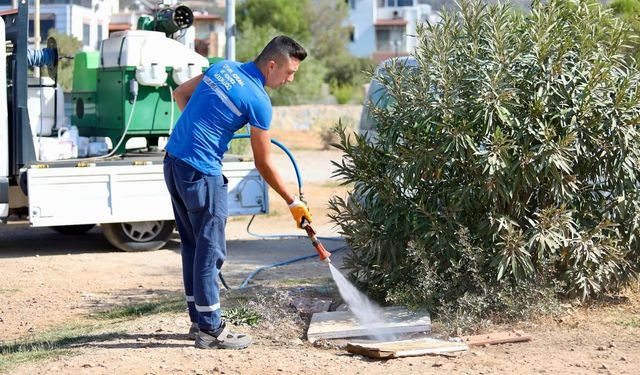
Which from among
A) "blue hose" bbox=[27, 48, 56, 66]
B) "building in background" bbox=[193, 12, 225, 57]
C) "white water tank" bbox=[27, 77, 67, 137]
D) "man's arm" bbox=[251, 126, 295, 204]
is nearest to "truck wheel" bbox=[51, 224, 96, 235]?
"white water tank" bbox=[27, 77, 67, 137]

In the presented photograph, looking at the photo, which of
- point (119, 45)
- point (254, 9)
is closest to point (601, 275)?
point (119, 45)

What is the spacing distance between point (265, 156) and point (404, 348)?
1492mm

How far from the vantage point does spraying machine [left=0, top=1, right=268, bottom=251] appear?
1129 centimetres

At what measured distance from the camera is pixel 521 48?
7.20m

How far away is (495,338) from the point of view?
22.4 feet

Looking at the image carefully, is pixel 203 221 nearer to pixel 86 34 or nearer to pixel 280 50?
pixel 280 50

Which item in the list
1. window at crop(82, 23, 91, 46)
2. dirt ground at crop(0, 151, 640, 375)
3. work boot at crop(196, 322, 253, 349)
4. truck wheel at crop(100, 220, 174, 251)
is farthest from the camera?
window at crop(82, 23, 91, 46)

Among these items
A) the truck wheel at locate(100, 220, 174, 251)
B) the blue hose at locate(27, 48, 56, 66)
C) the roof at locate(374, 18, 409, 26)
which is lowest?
the truck wheel at locate(100, 220, 174, 251)

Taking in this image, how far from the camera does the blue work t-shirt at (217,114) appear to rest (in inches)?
256

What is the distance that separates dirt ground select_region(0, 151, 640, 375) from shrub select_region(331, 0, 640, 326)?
1.44ft

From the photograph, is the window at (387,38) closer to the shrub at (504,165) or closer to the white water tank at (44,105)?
the white water tank at (44,105)

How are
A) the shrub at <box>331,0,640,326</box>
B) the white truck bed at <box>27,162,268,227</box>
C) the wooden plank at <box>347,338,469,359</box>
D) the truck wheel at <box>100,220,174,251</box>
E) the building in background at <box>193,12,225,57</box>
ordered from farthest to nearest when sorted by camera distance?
the building in background at <box>193,12,225,57</box>
the truck wheel at <box>100,220,174,251</box>
the white truck bed at <box>27,162,268,227</box>
the shrub at <box>331,0,640,326</box>
the wooden plank at <box>347,338,469,359</box>

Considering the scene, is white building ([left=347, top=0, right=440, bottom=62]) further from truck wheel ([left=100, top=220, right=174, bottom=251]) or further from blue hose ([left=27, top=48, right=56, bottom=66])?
blue hose ([left=27, top=48, right=56, bottom=66])

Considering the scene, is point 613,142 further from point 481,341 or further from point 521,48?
point 481,341
